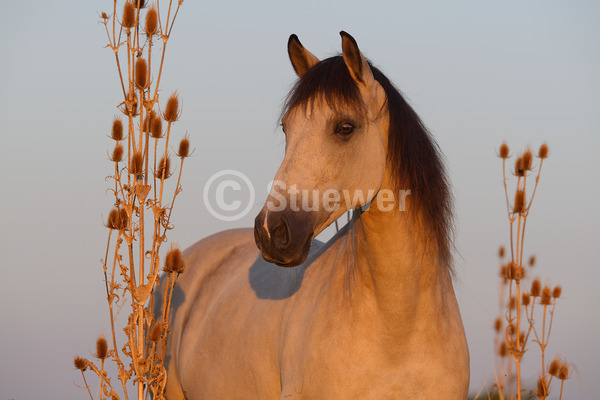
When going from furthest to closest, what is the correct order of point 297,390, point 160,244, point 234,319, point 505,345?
1. point 505,345
2. point 234,319
3. point 160,244
4. point 297,390

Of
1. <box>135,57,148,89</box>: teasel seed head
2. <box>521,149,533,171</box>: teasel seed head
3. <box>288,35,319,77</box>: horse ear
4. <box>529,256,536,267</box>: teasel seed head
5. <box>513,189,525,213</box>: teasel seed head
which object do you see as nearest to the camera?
<box>288,35,319,77</box>: horse ear

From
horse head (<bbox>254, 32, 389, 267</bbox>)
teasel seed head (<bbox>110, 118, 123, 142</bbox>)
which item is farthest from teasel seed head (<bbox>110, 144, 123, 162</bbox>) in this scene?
horse head (<bbox>254, 32, 389, 267</bbox>)

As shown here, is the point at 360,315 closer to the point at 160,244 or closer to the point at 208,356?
the point at 160,244

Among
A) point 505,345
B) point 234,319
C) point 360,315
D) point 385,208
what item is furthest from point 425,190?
point 505,345

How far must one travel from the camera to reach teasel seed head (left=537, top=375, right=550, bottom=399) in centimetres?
528

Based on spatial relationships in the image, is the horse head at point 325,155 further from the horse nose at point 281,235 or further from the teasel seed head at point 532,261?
the teasel seed head at point 532,261

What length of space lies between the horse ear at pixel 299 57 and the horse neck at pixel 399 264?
84 cm

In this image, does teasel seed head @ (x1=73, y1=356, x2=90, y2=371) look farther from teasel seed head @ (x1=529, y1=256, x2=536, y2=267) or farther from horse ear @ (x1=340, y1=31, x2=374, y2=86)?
teasel seed head @ (x1=529, y1=256, x2=536, y2=267)

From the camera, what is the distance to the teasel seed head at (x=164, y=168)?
442cm

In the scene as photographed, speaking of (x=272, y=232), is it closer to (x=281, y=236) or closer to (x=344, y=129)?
(x=281, y=236)

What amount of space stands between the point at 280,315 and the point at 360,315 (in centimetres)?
84

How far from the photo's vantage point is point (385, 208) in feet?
11.9

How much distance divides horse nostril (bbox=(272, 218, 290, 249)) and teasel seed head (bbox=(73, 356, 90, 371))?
2089 mm

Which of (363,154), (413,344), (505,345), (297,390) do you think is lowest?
(505,345)
